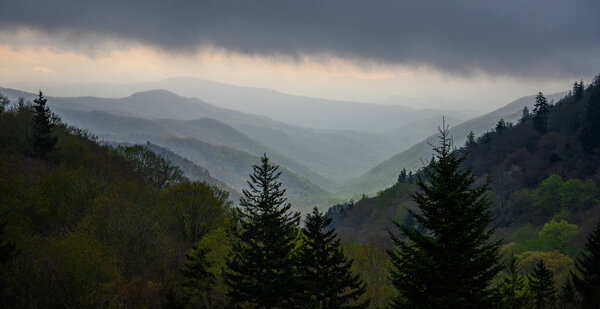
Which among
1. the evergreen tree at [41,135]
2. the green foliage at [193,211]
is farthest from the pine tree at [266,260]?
the evergreen tree at [41,135]

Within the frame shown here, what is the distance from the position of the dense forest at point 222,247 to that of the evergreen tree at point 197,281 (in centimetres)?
13

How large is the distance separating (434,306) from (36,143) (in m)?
60.5

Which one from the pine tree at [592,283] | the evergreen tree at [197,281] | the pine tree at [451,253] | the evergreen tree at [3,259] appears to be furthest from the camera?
the pine tree at [592,283]

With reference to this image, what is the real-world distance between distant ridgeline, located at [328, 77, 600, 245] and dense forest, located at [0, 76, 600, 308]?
32.2 metres

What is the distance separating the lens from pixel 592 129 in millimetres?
132500

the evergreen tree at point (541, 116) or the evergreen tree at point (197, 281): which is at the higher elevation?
the evergreen tree at point (541, 116)

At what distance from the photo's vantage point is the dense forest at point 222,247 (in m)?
16.3

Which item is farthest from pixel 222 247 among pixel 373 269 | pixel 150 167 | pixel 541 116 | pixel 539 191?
pixel 541 116

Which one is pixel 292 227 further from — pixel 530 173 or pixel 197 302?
pixel 530 173

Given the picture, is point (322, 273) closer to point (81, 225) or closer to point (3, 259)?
point (3, 259)

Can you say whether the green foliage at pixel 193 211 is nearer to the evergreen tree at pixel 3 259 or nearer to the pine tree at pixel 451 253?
the evergreen tree at pixel 3 259

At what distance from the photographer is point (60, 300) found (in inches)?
1082

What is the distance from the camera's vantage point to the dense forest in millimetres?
16312

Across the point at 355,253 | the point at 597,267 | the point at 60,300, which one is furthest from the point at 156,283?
the point at 597,267
